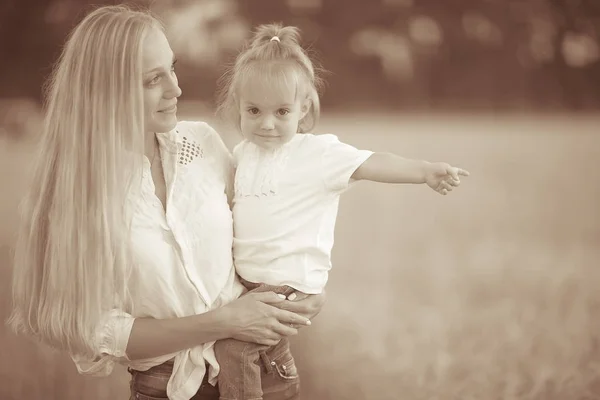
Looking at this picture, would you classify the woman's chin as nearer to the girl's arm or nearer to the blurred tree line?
the girl's arm

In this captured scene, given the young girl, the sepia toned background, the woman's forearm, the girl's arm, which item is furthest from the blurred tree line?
the woman's forearm

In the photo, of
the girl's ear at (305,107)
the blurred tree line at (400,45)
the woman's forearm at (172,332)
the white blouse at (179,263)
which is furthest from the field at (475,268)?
the woman's forearm at (172,332)

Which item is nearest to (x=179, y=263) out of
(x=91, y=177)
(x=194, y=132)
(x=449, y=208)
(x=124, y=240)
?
(x=124, y=240)

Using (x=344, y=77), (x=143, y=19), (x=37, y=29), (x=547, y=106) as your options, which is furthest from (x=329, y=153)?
(x=37, y=29)

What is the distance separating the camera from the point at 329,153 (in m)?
1.97

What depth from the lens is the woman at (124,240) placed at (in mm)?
1802

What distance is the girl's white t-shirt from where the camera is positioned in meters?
1.94

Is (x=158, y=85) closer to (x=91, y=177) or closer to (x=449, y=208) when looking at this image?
(x=91, y=177)

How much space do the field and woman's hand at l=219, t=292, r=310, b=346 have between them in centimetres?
157

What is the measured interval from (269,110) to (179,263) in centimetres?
46

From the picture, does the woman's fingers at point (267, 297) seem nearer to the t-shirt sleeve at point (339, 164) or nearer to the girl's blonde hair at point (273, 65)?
the t-shirt sleeve at point (339, 164)

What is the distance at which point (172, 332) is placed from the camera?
1.80 metres

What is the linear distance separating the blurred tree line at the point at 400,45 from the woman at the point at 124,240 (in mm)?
1557

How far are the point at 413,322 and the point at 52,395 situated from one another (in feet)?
5.51
